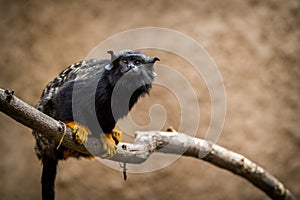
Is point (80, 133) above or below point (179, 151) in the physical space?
below

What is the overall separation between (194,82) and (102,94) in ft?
6.59

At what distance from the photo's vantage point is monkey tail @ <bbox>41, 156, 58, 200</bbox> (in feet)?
8.45

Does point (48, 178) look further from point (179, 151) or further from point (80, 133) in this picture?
point (179, 151)

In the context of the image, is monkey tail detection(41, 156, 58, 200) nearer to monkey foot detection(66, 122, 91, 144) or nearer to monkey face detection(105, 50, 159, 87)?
monkey foot detection(66, 122, 91, 144)

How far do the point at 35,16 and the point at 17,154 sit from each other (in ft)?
4.97

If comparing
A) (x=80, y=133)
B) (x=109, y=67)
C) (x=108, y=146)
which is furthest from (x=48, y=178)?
(x=109, y=67)

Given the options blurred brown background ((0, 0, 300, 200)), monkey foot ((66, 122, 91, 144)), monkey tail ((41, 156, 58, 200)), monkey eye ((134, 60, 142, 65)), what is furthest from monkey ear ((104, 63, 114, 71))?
blurred brown background ((0, 0, 300, 200))

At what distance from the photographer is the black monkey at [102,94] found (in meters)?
2.26

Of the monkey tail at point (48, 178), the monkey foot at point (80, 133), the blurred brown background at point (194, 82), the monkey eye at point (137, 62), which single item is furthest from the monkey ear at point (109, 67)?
the blurred brown background at point (194, 82)

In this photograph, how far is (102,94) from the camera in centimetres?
232

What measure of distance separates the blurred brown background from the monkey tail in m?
1.53

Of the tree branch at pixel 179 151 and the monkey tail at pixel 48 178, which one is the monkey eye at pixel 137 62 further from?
the monkey tail at pixel 48 178

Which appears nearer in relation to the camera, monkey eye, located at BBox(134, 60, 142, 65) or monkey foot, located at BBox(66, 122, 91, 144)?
monkey foot, located at BBox(66, 122, 91, 144)

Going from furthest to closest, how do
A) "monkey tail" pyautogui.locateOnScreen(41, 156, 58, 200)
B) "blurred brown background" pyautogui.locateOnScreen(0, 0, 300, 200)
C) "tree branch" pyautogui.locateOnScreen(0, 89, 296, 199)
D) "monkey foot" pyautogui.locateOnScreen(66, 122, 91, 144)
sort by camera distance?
"blurred brown background" pyautogui.locateOnScreen(0, 0, 300, 200) < "monkey tail" pyautogui.locateOnScreen(41, 156, 58, 200) < "tree branch" pyautogui.locateOnScreen(0, 89, 296, 199) < "monkey foot" pyautogui.locateOnScreen(66, 122, 91, 144)
